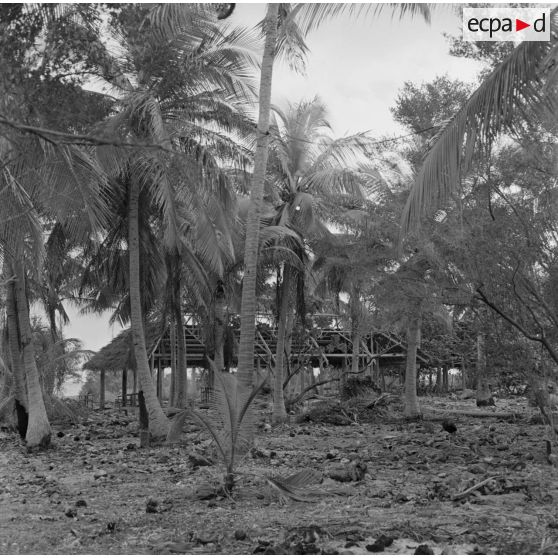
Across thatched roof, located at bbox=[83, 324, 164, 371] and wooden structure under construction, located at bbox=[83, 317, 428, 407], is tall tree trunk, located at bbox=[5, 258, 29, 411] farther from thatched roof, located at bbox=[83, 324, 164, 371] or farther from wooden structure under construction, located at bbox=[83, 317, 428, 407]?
thatched roof, located at bbox=[83, 324, 164, 371]

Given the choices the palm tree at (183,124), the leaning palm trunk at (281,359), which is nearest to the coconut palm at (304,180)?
the leaning palm trunk at (281,359)

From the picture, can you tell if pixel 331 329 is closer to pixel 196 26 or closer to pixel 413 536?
pixel 196 26

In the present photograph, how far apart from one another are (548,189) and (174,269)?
11815mm

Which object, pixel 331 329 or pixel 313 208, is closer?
pixel 313 208

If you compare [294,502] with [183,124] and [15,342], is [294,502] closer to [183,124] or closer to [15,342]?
[183,124]

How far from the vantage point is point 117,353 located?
31.8 m

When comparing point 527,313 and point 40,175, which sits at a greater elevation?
point 40,175

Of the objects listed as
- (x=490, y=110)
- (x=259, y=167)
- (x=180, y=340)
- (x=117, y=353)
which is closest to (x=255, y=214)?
(x=259, y=167)

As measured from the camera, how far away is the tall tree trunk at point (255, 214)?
12.6m

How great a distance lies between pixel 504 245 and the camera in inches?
440

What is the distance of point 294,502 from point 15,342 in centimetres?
1022

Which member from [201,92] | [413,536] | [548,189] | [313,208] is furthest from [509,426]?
[413,536]

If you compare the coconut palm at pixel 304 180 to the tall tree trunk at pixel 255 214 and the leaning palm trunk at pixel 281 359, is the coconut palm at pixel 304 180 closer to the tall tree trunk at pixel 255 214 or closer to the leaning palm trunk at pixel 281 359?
the leaning palm trunk at pixel 281 359

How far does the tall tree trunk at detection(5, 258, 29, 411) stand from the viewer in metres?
16.0
